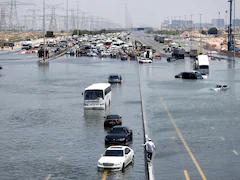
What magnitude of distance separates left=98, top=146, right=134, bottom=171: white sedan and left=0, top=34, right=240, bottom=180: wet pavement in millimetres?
399

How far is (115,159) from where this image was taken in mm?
31734

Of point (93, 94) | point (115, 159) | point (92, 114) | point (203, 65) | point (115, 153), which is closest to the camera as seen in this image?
point (115, 159)

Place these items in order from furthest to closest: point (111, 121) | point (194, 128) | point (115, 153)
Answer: point (111, 121) → point (194, 128) → point (115, 153)

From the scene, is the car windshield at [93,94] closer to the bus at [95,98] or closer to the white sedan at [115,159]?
the bus at [95,98]

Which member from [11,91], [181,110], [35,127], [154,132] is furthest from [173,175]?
[11,91]

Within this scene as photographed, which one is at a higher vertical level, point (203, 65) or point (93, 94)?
point (203, 65)

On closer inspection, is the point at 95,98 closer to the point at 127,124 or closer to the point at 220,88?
the point at 127,124

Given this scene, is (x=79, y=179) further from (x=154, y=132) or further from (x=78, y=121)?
(x=78, y=121)

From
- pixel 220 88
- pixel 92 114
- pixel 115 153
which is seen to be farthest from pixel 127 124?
pixel 220 88

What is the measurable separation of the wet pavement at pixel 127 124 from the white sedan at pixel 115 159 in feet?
1.31

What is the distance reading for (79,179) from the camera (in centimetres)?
3048

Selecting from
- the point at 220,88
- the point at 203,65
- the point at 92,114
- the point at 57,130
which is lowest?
the point at 57,130

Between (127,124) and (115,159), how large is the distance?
16.7m

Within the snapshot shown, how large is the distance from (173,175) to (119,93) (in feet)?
138
